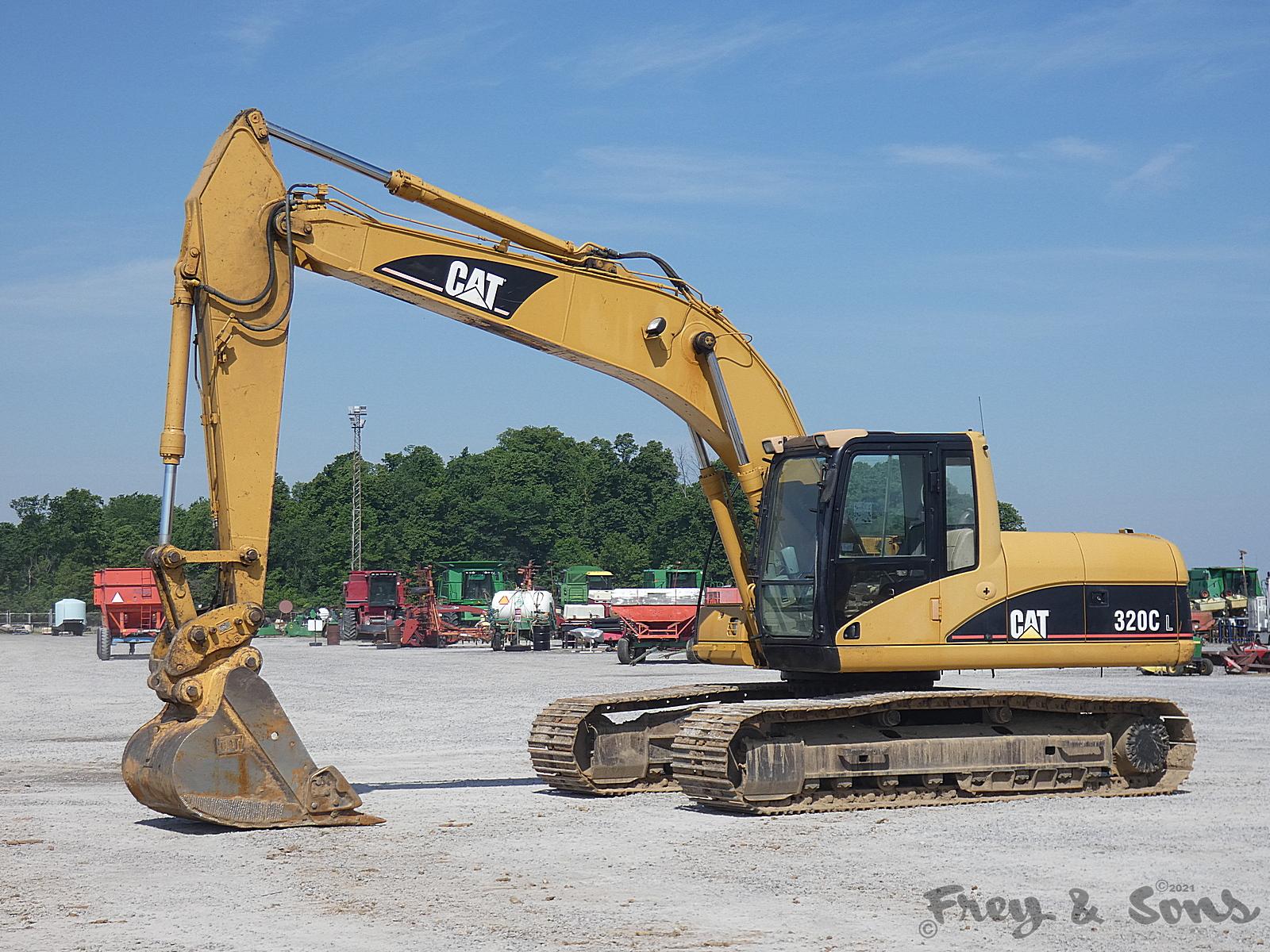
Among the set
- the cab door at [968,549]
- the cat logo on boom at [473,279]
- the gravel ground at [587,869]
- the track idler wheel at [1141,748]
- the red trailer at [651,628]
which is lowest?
the gravel ground at [587,869]

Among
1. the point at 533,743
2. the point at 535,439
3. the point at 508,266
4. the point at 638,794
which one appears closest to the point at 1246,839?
the point at 638,794

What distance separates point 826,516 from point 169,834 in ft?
19.7

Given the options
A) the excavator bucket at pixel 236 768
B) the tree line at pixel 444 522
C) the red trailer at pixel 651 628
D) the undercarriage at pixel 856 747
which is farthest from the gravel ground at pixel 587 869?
the tree line at pixel 444 522

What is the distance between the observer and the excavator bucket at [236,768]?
11.3m

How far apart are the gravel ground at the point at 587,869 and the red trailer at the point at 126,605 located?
2985 centimetres

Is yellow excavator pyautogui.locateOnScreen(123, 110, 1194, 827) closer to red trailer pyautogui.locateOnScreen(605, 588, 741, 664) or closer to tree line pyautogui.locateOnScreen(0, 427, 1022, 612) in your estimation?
red trailer pyautogui.locateOnScreen(605, 588, 741, 664)

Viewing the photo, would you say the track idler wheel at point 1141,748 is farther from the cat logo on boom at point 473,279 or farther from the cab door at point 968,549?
the cat logo on boom at point 473,279

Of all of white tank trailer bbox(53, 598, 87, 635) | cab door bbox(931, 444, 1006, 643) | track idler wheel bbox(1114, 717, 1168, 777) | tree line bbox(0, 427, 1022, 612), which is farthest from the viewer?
tree line bbox(0, 427, 1022, 612)

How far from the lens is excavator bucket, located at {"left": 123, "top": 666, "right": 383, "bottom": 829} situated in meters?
11.3

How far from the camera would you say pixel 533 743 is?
14500mm

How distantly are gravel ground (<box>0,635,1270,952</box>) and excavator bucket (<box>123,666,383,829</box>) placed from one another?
218mm

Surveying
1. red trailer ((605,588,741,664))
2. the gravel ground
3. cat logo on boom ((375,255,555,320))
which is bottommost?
the gravel ground

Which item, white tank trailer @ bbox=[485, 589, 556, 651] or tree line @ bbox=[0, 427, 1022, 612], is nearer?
white tank trailer @ bbox=[485, 589, 556, 651]

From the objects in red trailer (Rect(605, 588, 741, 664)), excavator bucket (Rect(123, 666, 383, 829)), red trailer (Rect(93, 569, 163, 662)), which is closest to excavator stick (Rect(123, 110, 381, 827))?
excavator bucket (Rect(123, 666, 383, 829))
